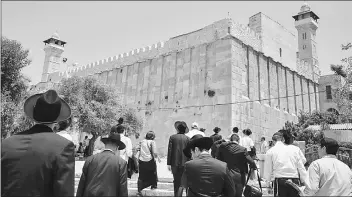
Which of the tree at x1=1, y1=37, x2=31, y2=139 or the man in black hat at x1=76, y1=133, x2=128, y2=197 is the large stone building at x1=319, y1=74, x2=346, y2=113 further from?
the man in black hat at x1=76, y1=133, x2=128, y2=197

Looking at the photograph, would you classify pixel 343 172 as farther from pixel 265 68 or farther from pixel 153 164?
pixel 265 68

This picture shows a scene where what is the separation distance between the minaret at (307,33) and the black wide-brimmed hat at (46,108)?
143 feet

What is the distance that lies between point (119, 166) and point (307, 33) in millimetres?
44457

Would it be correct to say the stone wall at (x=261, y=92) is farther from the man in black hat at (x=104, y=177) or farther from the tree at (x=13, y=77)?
the man in black hat at (x=104, y=177)

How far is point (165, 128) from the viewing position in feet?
75.8

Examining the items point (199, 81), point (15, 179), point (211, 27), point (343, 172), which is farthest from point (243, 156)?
point (211, 27)

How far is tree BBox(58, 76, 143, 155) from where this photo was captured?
64.5ft

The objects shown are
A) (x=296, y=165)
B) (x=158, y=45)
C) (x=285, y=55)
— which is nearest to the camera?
(x=296, y=165)

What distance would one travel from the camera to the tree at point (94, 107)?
1966 cm

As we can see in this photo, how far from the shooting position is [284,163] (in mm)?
4719

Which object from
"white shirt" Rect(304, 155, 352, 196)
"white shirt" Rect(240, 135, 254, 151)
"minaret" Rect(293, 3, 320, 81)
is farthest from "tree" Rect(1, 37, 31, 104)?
"minaret" Rect(293, 3, 320, 81)

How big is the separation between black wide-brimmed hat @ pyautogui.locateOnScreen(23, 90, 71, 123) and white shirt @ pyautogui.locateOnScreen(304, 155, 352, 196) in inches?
118

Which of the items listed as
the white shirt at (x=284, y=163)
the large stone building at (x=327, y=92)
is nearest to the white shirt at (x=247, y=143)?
the white shirt at (x=284, y=163)

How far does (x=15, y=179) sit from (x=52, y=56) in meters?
47.6
